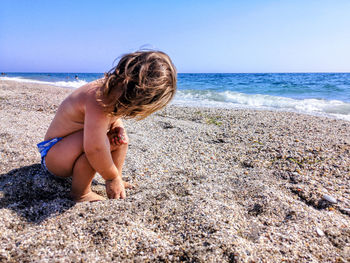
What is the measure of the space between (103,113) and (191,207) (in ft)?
3.14

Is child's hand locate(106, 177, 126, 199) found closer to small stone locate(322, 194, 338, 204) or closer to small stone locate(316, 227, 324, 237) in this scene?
small stone locate(316, 227, 324, 237)

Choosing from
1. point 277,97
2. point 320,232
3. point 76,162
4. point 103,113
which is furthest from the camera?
point 277,97

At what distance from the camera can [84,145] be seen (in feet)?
6.43

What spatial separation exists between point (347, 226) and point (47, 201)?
2267 millimetres

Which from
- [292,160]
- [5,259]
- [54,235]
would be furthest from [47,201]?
[292,160]

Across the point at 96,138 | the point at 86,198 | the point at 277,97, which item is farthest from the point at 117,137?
the point at 277,97

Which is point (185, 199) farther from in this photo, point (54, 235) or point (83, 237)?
point (54, 235)

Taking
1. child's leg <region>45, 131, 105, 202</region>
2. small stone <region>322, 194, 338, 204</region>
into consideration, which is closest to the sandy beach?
small stone <region>322, 194, 338, 204</region>

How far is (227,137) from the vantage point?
171 inches

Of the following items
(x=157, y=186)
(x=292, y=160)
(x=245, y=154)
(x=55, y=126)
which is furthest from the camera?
(x=245, y=154)

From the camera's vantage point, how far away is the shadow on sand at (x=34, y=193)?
6.27 feet

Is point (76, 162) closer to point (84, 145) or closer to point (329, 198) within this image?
point (84, 145)

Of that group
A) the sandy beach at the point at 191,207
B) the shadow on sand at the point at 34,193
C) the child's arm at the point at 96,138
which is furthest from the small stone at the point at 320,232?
the shadow on sand at the point at 34,193

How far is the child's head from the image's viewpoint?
6.13 ft
